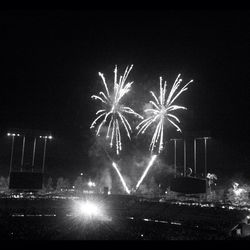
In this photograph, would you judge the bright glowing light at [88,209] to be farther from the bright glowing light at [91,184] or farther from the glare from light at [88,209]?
the bright glowing light at [91,184]

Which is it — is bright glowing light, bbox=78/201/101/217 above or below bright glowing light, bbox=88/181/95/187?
below

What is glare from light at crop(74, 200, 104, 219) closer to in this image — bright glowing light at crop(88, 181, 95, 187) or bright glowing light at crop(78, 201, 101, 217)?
bright glowing light at crop(78, 201, 101, 217)

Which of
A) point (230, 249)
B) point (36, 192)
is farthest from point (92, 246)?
point (36, 192)

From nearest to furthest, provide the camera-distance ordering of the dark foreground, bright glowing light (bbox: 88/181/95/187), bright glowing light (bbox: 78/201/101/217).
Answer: the dark foreground → bright glowing light (bbox: 78/201/101/217) → bright glowing light (bbox: 88/181/95/187)

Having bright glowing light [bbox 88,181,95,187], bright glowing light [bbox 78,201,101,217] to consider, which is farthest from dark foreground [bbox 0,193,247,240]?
bright glowing light [bbox 88,181,95,187]

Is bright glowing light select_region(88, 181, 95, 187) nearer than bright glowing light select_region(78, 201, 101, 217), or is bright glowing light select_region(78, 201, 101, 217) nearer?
bright glowing light select_region(78, 201, 101, 217)

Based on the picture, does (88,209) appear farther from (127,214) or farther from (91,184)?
(91,184)

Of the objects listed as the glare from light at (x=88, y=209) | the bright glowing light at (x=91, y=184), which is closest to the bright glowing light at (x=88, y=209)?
the glare from light at (x=88, y=209)

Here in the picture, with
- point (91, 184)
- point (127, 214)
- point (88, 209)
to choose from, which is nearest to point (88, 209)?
point (88, 209)

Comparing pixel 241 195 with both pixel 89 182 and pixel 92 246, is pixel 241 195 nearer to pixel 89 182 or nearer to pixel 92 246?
pixel 89 182
